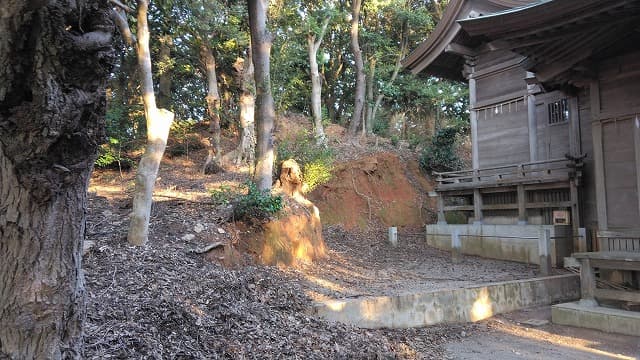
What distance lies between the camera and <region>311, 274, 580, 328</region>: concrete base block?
260 inches

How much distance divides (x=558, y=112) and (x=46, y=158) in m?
13.9

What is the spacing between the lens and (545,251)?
10.9 metres

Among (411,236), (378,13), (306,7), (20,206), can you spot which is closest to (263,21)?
(20,206)

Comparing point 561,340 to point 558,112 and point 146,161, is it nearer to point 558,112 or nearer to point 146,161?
point 146,161

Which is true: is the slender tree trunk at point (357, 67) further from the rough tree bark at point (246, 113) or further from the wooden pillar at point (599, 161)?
the wooden pillar at point (599, 161)

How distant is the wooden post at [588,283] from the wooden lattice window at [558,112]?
6.10 metres

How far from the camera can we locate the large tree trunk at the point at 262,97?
8898 millimetres

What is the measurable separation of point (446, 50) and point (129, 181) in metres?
11.4

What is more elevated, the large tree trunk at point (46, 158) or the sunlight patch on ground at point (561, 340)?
the large tree trunk at point (46, 158)

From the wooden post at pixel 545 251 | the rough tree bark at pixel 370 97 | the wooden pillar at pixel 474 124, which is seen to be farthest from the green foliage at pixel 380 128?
the wooden post at pixel 545 251

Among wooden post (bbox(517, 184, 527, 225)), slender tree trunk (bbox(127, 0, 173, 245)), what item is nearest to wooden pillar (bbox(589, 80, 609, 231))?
wooden post (bbox(517, 184, 527, 225))

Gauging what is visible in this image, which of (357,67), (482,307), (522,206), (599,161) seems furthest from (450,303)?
(357,67)

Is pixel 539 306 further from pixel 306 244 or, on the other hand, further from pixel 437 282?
pixel 306 244

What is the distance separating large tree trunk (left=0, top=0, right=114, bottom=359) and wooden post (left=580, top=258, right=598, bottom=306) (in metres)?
8.52
